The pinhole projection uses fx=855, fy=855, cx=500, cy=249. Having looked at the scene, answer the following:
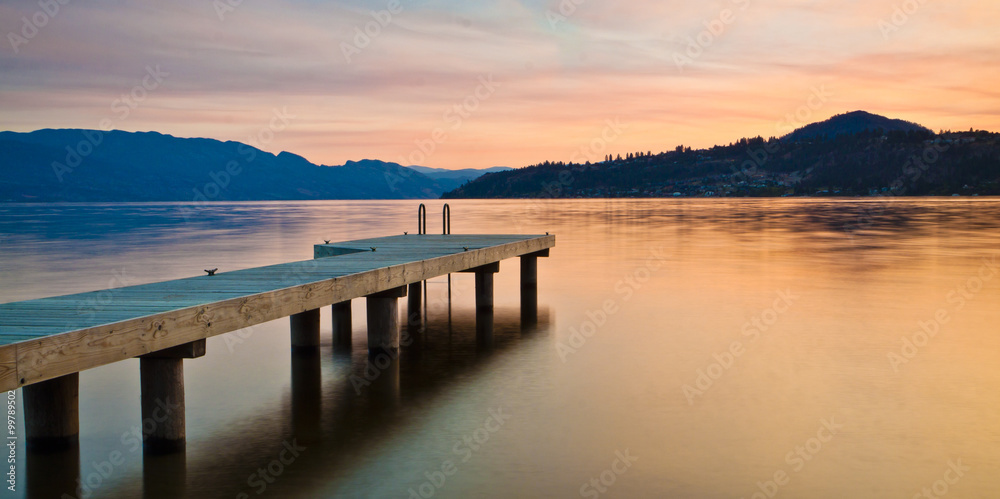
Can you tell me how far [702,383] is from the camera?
10.4m

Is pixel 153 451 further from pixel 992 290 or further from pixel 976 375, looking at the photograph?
pixel 992 290

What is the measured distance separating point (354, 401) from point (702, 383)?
4186mm

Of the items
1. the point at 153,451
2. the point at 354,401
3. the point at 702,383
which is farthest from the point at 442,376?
the point at 153,451

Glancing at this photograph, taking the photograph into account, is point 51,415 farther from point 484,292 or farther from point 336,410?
point 484,292

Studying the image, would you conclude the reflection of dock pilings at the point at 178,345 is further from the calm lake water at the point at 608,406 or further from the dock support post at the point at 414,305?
the dock support post at the point at 414,305

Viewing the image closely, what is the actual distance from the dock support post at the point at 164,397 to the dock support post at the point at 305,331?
438cm

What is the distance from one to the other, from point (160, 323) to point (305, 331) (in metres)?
5.31

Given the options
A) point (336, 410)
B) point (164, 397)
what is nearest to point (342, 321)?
point (336, 410)

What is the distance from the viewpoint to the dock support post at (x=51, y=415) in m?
7.11

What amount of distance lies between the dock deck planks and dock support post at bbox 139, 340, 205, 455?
0.85ft

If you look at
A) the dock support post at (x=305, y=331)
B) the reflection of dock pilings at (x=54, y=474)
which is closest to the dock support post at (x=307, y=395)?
the dock support post at (x=305, y=331)

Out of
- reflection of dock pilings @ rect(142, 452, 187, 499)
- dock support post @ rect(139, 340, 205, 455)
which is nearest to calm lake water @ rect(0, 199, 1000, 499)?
reflection of dock pilings @ rect(142, 452, 187, 499)

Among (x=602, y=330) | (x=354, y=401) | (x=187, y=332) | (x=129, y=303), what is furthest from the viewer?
(x=602, y=330)

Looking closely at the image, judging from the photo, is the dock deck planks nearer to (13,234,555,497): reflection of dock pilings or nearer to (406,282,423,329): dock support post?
(13,234,555,497): reflection of dock pilings
